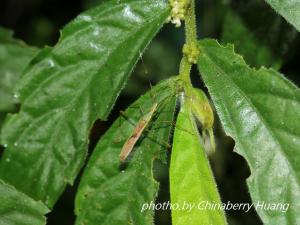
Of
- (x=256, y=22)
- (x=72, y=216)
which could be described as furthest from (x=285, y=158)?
(x=72, y=216)

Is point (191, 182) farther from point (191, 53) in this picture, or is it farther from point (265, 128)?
point (191, 53)

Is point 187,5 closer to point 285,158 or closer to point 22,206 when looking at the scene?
point 285,158

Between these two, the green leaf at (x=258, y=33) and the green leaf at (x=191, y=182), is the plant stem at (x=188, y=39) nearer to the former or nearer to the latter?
the green leaf at (x=191, y=182)

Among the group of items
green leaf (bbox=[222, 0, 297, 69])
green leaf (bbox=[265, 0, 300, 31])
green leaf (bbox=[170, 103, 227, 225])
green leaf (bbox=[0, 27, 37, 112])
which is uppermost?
green leaf (bbox=[265, 0, 300, 31])

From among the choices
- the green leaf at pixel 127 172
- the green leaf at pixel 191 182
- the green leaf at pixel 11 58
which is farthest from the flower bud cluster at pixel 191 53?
the green leaf at pixel 11 58

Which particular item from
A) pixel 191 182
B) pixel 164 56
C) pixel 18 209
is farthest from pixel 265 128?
pixel 164 56

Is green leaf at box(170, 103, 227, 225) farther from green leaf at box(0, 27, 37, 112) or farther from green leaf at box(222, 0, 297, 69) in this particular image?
green leaf at box(0, 27, 37, 112)

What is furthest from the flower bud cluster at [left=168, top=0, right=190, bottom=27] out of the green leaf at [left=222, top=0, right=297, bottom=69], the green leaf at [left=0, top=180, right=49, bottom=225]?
the green leaf at [left=0, top=180, right=49, bottom=225]
